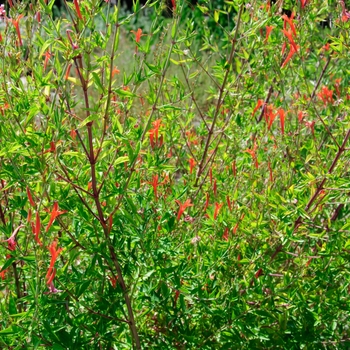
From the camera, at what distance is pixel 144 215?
215 centimetres

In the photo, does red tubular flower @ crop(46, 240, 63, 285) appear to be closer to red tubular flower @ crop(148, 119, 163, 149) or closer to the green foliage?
the green foliage

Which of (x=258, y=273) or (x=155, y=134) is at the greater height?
(x=155, y=134)

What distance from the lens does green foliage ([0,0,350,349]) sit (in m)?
1.81

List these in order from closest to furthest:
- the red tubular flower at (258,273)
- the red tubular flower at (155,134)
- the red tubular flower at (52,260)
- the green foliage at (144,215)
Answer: the red tubular flower at (52,260) → the green foliage at (144,215) → the red tubular flower at (155,134) → the red tubular flower at (258,273)

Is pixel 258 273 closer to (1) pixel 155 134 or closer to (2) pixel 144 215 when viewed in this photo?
(2) pixel 144 215

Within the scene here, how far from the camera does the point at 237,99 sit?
2.71m

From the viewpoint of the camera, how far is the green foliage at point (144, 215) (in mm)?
1812

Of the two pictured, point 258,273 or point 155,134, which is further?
point 258,273

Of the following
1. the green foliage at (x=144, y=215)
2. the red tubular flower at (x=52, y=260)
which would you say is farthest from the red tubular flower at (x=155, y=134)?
the red tubular flower at (x=52, y=260)

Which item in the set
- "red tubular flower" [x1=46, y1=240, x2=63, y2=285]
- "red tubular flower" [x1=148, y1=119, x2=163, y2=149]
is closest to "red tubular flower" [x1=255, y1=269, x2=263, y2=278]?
"red tubular flower" [x1=148, y1=119, x2=163, y2=149]

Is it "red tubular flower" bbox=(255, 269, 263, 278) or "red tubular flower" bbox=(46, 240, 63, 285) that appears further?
"red tubular flower" bbox=(255, 269, 263, 278)

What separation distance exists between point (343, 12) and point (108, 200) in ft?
4.01

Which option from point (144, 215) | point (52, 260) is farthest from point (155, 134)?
point (52, 260)

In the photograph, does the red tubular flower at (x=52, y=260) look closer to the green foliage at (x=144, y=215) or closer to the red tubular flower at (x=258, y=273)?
the green foliage at (x=144, y=215)
